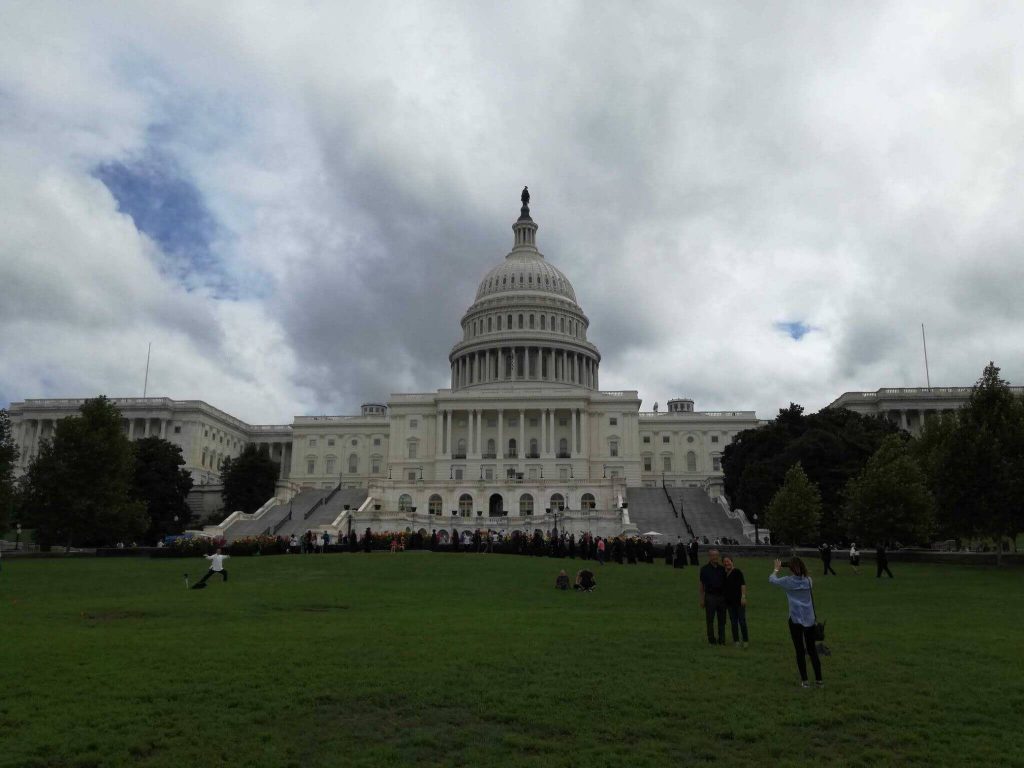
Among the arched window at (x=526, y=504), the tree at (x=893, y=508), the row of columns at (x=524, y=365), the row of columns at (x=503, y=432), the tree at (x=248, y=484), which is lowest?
the tree at (x=893, y=508)

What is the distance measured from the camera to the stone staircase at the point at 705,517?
266 feet

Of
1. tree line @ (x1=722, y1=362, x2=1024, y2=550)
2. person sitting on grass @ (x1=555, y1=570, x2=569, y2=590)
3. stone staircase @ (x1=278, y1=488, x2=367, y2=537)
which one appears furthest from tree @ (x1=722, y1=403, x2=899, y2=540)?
stone staircase @ (x1=278, y1=488, x2=367, y2=537)

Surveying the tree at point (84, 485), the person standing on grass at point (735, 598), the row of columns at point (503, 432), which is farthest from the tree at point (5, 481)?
the row of columns at point (503, 432)

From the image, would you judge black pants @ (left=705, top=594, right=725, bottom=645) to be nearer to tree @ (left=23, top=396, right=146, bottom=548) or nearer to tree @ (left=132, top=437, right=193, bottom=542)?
tree @ (left=23, top=396, right=146, bottom=548)

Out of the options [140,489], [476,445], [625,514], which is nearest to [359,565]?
[625,514]

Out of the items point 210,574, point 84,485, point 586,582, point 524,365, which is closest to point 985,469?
point 586,582

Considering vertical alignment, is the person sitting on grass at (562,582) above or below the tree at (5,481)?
below

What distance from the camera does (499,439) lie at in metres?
122

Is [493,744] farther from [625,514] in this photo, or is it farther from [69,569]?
[625,514]

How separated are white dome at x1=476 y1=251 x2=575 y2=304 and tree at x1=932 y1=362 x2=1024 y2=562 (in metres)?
102

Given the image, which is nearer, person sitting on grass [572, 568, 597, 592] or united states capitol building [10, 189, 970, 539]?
person sitting on grass [572, 568, 597, 592]

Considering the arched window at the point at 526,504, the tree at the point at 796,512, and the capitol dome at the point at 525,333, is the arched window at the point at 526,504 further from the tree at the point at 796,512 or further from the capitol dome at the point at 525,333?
the tree at the point at 796,512

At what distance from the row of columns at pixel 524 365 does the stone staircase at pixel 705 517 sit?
Result: 126 ft

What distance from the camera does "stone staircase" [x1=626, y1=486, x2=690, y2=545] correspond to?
7988cm
